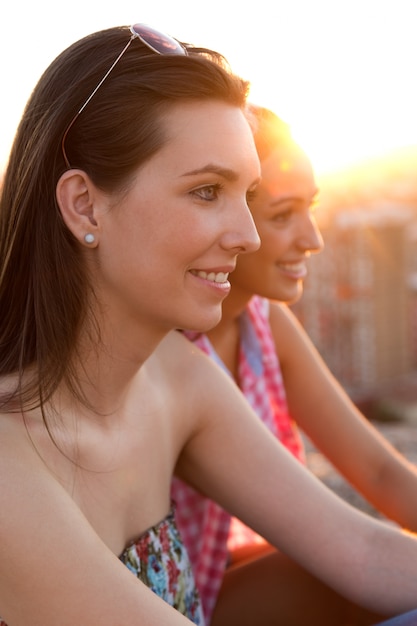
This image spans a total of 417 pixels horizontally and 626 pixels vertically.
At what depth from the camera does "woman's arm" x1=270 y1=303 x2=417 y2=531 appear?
8.93ft

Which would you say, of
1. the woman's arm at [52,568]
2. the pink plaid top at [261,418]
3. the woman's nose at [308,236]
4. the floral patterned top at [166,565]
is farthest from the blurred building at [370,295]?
the woman's arm at [52,568]

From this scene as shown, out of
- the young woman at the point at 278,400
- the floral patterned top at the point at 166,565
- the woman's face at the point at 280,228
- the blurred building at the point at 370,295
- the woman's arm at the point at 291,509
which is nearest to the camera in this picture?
the floral patterned top at the point at 166,565

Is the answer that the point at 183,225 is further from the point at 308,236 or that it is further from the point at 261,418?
the point at 261,418

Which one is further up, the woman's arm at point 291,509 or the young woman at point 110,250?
the young woman at point 110,250

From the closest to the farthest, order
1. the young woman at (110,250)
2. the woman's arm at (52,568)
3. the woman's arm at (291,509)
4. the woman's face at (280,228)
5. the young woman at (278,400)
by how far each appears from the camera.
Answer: the woman's arm at (52,568) → the young woman at (110,250) → the woman's arm at (291,509) → the young woman at (278,400) → the woman's face at (280,228)

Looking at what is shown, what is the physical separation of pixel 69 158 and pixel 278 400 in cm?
138

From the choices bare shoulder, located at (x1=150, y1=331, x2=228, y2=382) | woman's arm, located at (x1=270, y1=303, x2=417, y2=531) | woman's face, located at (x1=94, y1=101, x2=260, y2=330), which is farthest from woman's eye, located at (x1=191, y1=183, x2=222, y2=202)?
woman's arm, located at (x1=270, y1=303, x2=417, y2=531)

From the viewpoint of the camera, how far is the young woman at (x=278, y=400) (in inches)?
99.3

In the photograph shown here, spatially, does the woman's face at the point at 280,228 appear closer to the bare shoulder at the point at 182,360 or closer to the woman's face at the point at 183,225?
the bare shoulder at the point at 182,360

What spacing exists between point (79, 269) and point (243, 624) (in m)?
1.27

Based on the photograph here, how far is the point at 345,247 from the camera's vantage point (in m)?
10.1

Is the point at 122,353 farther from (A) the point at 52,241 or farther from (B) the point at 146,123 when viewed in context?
(B) the point at 146,123

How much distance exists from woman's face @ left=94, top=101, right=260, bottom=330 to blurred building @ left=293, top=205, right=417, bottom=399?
26.3 feet

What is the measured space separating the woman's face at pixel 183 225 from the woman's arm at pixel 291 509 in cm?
42
